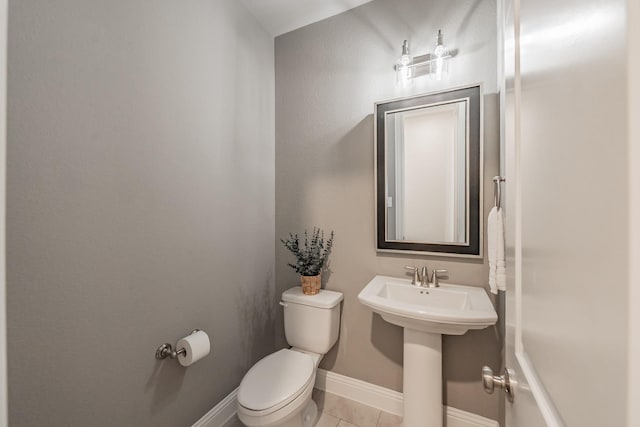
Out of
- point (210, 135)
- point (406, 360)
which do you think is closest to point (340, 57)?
point (210, 135)

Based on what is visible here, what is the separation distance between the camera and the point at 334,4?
5.46ft

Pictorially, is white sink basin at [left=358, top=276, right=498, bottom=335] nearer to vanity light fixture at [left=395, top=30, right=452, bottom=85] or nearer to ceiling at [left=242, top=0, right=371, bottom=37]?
vanity light fixture at [left=395, top=30, right=452, bottom=85]

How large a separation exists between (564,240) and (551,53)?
0.87ft

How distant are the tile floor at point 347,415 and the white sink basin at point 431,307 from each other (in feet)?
2.46

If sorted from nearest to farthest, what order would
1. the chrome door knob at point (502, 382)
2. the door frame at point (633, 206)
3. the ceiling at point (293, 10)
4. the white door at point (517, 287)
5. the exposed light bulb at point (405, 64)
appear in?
the door frame at point (633, 206), the white door at point (517, 287), the chrome door knob at point (502, 382), the exposed light bulb at point (405, 64), the ceiling at point (293, 10)

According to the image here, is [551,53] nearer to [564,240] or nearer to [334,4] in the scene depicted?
[564,240]

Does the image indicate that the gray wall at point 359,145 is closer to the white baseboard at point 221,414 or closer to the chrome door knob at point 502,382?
the white baseboard at point 221,414

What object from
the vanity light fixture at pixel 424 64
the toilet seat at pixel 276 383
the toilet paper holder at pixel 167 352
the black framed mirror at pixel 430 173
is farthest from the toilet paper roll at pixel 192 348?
the vanity light fixture at pixel 424 64

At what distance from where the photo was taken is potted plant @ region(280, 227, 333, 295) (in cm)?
169

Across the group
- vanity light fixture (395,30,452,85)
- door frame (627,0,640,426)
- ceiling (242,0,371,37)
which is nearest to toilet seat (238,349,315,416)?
door frame (627,0,640,426)

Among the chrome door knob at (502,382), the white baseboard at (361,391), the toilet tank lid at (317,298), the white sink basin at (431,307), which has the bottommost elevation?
the white baseboard at (361,391)

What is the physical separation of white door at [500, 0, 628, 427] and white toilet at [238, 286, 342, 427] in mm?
999

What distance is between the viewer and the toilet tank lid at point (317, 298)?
1588mm

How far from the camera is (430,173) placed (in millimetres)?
1521
